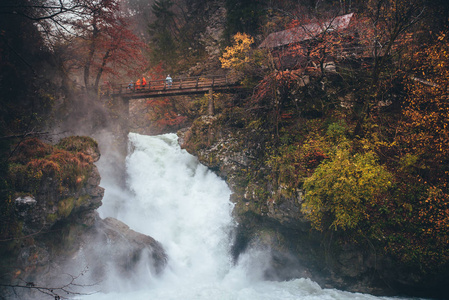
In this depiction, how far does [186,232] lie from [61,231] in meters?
6.05

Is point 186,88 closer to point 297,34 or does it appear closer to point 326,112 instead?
point 297,34

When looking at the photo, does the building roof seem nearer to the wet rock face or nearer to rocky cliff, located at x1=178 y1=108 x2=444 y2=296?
rocky cliff, located at x1=178 y1=108 x2=444 y2=296

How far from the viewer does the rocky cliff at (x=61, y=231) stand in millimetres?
8172

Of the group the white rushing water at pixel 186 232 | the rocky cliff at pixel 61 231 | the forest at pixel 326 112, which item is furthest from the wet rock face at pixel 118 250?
the forest at pixel 326 112

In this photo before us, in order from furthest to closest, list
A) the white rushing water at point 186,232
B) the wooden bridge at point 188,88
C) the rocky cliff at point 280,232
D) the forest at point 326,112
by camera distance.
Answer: the wooden bridge at point 188,88, the white rushing water at point 186,232, the rocky cliff at point 280,232, the forest at point 326,112

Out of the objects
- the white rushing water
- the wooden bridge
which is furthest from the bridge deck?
the white rushing water

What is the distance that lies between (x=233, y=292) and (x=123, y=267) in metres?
5.42

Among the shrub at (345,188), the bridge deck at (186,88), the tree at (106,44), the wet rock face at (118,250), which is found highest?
the tree at (106,44)

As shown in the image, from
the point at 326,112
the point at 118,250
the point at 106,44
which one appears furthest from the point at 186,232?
the point at 106,44

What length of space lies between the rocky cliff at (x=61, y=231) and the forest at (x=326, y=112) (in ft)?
1.00

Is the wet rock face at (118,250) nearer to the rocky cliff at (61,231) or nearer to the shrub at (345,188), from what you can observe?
the rocky cliff at (61,231)

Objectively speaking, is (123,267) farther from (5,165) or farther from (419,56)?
(419,56)

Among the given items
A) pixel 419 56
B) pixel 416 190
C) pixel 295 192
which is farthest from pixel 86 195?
pixel 419 56

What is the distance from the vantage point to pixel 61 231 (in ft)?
32.8
